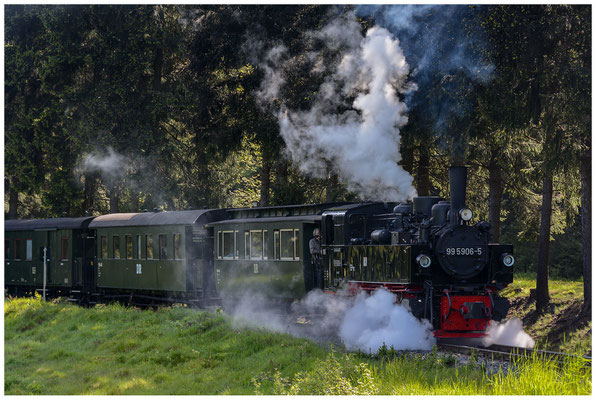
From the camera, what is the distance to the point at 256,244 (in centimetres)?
1952

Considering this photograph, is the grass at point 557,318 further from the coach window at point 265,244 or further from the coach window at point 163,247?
the coach window at point 163,247

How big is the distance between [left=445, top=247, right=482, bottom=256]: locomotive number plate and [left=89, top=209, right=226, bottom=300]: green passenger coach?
8356 mm

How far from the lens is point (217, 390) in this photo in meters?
12.6

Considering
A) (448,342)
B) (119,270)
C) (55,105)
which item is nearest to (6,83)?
(55,105)

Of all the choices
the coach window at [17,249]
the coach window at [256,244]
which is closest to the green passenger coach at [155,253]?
the coach window at [256,244]

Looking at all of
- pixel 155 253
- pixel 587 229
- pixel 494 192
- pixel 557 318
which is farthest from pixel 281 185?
pixel 587 229

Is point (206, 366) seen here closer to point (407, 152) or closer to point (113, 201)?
point (407, 152)

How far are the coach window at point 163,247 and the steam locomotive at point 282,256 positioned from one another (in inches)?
1.1

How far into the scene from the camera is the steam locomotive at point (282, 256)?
1516 centimetres

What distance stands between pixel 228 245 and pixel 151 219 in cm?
374

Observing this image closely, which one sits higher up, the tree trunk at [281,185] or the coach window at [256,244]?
the tree trunk at [281,185]

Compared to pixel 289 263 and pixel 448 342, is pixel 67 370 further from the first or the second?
pixel 448 342

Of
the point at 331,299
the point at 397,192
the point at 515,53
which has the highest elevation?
the point at 515,53

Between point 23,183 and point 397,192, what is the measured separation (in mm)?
20455
